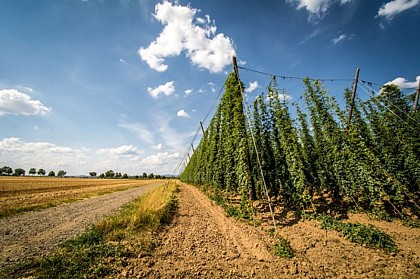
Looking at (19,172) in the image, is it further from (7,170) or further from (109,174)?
(109,174)

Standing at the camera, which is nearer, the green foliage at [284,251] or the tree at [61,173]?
the green foliage at [284,251]

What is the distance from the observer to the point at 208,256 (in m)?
4.38

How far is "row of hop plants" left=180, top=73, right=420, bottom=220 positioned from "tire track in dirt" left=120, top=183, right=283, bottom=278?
248cm

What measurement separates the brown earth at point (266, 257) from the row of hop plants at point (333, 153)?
170 cm

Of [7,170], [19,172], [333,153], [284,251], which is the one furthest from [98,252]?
[7,170]

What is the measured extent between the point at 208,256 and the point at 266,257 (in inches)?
52.2

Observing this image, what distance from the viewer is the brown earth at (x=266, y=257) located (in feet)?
11.7

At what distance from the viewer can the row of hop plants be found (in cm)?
743

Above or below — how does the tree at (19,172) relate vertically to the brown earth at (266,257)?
above

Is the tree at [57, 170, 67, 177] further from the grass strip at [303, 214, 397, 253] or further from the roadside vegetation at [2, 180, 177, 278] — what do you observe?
the grass strip at [303, 214, 397, 253]

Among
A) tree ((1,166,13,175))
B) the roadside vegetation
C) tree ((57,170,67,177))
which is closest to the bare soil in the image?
the roadside vegetation

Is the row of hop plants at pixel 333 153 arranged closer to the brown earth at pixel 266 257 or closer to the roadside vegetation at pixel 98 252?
the brown earth at pixel 266 257

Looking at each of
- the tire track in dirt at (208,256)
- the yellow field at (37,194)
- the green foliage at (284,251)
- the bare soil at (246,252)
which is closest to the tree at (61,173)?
the yellow field at (37,194)

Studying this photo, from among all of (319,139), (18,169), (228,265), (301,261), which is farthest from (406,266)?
(18,169)
